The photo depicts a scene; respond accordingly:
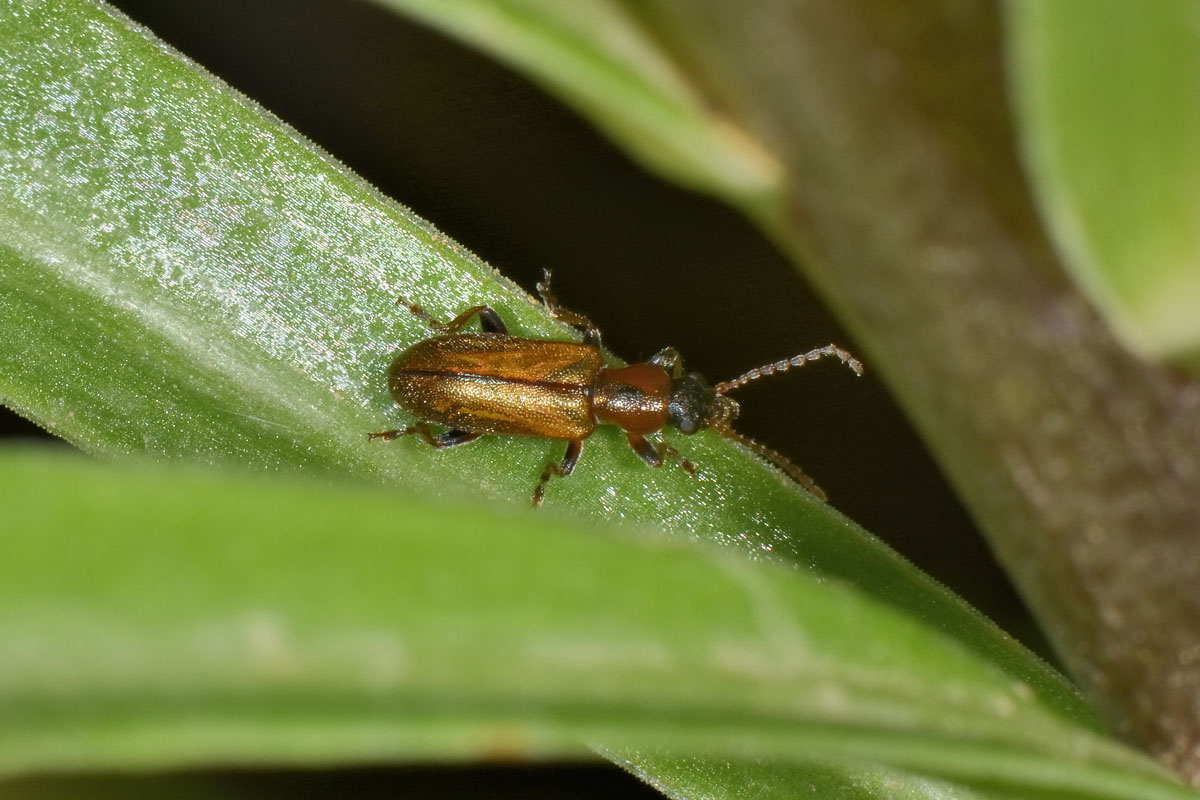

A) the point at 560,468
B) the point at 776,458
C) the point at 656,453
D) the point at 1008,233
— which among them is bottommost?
the point at 1008,233

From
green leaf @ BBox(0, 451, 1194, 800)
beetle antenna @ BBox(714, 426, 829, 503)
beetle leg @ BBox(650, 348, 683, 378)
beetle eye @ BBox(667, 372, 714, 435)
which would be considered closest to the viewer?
green leaf @ BBox(0, 451, 1194, 800)

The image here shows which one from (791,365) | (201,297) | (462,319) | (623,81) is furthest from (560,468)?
(623,81)

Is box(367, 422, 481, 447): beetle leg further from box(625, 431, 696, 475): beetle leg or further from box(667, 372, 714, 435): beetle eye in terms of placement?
box(667, 372, 714, 435): beetle eye

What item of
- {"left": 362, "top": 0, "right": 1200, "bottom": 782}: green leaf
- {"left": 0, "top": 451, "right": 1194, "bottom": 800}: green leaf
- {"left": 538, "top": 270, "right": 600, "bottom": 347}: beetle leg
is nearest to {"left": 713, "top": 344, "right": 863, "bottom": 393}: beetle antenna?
{"left": 538, "top": 270, "right": 600, "bottom": 347}: beetle leg

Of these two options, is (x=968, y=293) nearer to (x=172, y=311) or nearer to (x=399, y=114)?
(x=172, y=311)

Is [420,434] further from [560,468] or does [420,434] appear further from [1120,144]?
[1120,144]

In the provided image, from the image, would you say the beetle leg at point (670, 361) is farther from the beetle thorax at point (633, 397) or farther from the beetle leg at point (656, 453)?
the beetle leg at point (656, 453)

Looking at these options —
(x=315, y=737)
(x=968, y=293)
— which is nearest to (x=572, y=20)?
(x=968, y=293)
